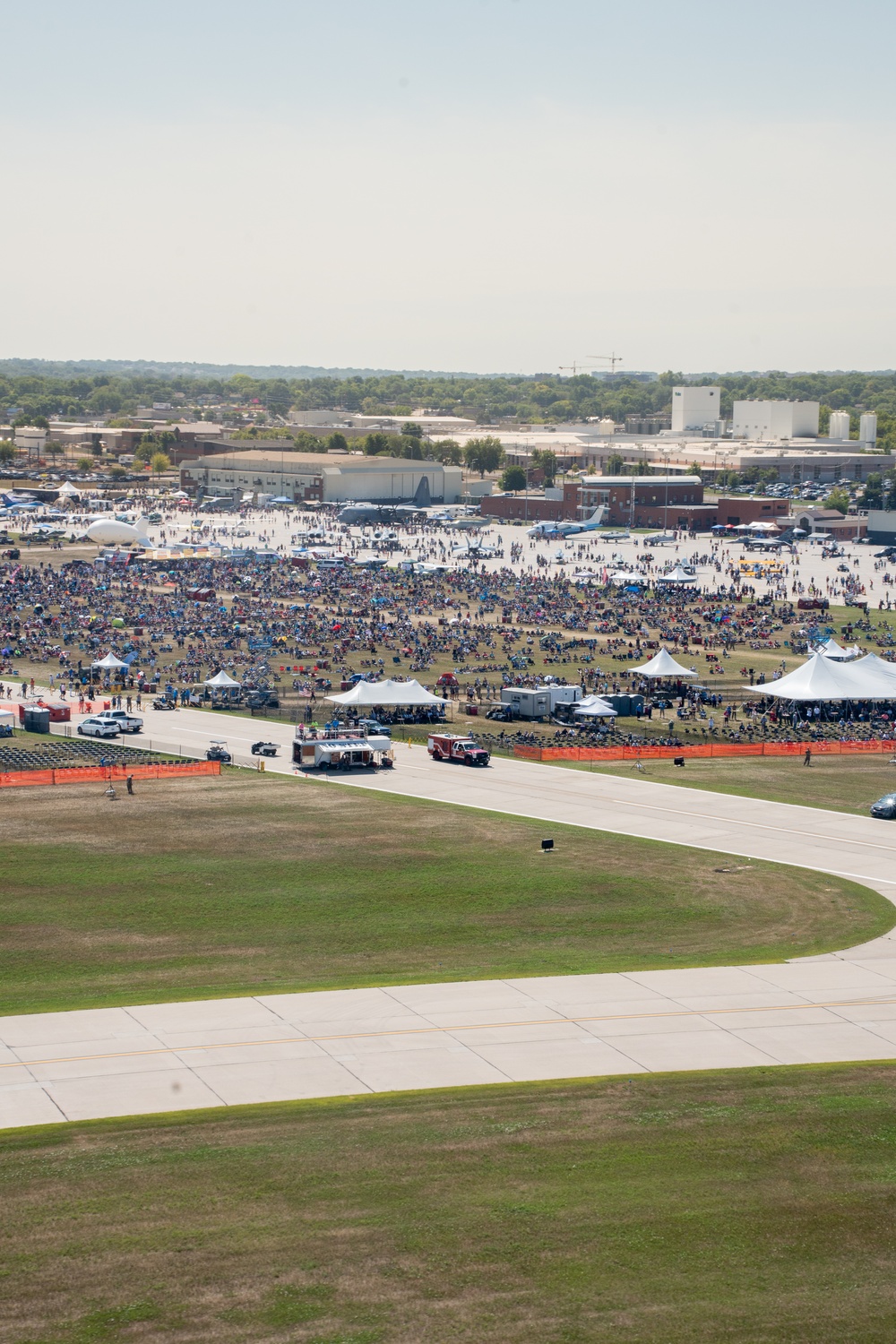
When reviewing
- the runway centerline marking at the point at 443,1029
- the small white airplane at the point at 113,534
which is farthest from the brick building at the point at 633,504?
the runway centerline marking at the point at 443,1029

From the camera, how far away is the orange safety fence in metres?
53.7

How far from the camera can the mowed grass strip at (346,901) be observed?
113ft

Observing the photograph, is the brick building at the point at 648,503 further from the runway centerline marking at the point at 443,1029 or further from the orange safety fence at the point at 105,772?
the runway centerline marking at the point at 443,1029

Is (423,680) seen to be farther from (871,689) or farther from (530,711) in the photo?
(871,689)

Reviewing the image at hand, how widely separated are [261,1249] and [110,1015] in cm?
1029

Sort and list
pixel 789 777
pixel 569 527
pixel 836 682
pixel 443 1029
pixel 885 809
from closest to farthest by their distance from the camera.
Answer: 1. pixel 443 1029
2. pixel 885 809
3. pixel 789 777
4. pixel 836 682
5. pixel 569 527

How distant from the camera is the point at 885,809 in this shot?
2025 inches

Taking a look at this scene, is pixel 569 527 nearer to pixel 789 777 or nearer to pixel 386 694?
pixel 386 694

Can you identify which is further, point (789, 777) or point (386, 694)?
point (386, 694)

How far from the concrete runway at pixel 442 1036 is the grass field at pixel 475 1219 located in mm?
1068

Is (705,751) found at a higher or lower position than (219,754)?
lower

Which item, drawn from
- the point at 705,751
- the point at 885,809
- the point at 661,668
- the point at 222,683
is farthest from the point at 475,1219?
the point at 661,668

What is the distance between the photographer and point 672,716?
73.1 m

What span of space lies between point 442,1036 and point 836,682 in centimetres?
4699
